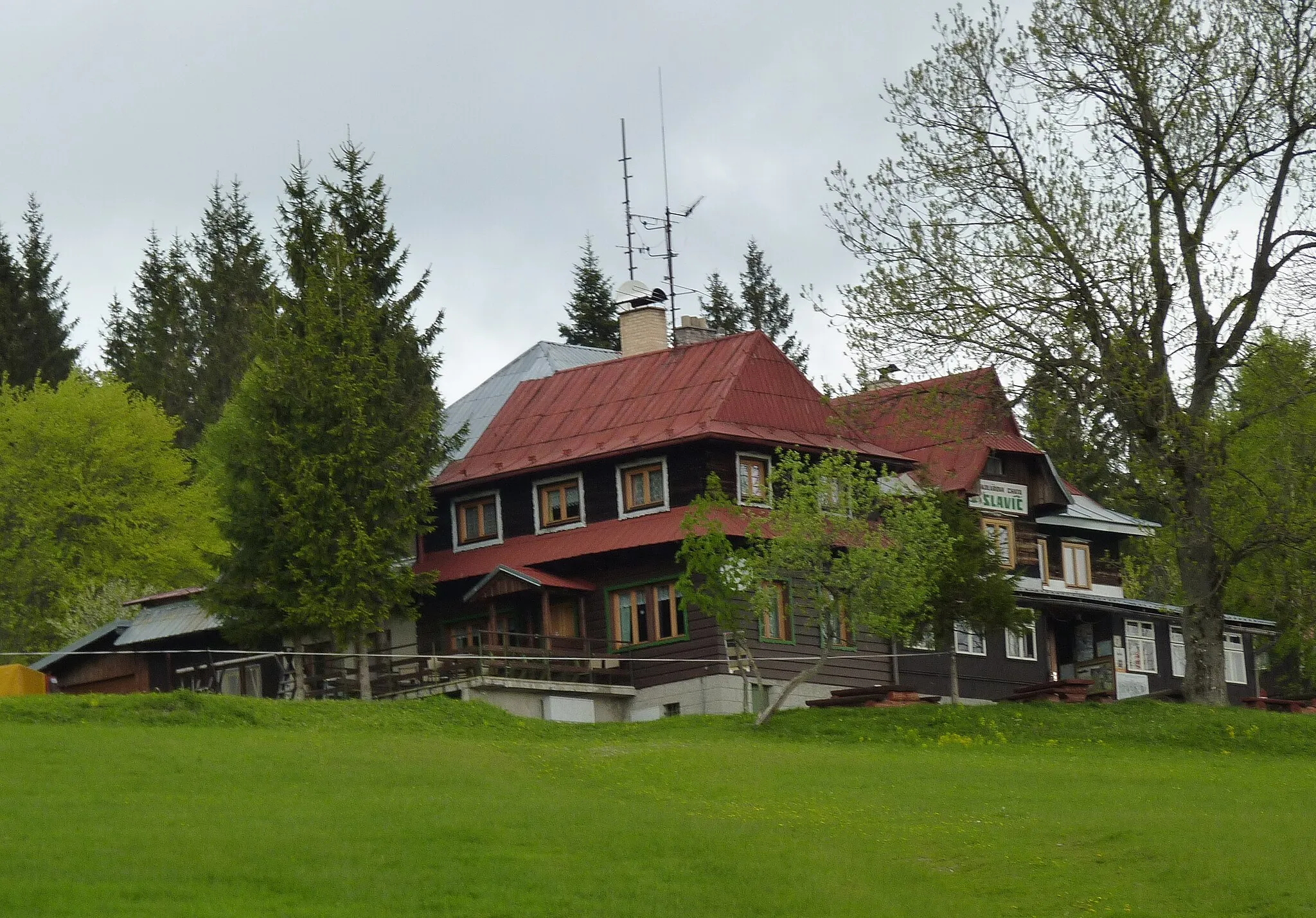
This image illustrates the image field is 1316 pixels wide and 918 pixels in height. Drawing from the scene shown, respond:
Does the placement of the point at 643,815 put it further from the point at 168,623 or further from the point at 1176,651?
the point at 1176,651

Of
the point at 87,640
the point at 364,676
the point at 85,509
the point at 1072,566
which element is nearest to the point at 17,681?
the point at 87,640

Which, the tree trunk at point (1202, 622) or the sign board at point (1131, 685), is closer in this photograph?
the tree trunk at point (1202, 622)

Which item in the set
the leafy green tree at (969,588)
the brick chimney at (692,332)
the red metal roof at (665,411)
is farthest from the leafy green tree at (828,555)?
the brick chimney at (692,332)

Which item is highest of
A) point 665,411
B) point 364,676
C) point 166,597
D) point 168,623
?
point 665,411

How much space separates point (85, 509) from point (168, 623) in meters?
11.0

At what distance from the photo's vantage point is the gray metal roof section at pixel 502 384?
5319cm

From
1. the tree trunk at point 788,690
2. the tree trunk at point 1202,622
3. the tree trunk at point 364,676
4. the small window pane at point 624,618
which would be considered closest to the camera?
the tree trunk at point 788,690

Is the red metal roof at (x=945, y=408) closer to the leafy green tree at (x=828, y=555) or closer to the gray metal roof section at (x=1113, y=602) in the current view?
the leafy green tree at (x=828, y=555)

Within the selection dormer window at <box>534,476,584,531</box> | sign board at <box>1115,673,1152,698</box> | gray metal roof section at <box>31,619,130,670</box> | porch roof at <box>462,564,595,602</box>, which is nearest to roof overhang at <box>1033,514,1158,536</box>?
sign board at <box>1115,673,1152,698</box>

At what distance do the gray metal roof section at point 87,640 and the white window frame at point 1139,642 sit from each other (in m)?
29.6

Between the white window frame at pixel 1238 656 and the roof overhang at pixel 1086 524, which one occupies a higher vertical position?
the roof overhang at pixel 1086 524

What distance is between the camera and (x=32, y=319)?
75.9 metres

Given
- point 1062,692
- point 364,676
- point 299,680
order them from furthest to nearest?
point 364,676
point 299,680
point 1062,692

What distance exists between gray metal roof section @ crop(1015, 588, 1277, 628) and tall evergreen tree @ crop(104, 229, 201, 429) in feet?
111
